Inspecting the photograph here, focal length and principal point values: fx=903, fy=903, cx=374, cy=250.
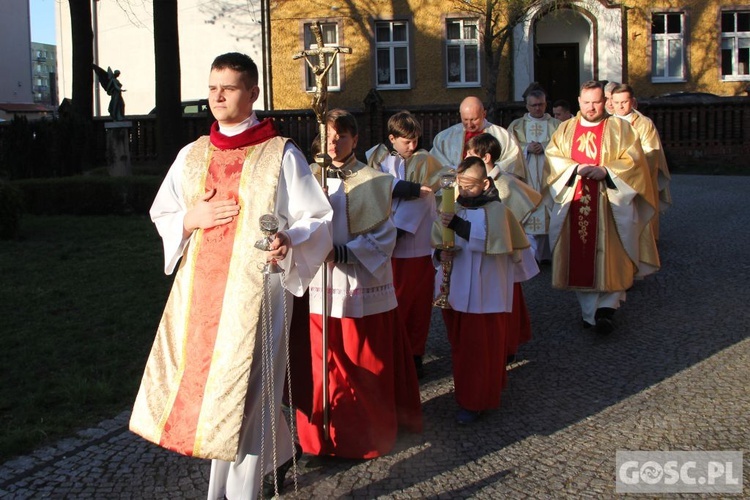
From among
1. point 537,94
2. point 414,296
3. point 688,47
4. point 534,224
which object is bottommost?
point 414,296

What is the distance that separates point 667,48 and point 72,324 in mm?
22380

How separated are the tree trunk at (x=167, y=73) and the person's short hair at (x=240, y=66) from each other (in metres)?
11.9

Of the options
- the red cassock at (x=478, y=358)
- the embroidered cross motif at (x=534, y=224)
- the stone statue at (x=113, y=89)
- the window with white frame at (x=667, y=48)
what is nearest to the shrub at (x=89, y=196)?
the stone statue at (x=113, y=89)

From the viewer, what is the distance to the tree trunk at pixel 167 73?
15.1m

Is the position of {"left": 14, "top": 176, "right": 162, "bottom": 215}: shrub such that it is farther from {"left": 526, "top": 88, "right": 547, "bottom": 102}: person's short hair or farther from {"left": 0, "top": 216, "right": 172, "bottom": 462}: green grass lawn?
{"left": 526, "top": 88, "right": 547, "bottom": 102}: person's short hair

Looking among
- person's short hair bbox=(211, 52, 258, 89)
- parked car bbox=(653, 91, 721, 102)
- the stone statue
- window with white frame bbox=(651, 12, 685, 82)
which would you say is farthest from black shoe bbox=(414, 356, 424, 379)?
window with white frame bbox=(651, 12, 685, 82)

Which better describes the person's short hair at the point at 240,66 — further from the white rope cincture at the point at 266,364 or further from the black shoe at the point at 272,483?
the black shoe at the point at 272,483

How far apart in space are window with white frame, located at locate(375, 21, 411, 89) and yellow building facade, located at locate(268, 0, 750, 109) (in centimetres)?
3

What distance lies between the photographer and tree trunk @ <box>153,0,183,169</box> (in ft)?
49.5

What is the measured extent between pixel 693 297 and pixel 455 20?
62.2 ft

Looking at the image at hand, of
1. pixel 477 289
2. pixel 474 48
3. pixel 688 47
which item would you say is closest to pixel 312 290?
pixel 477 289

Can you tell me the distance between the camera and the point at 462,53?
1032 inches

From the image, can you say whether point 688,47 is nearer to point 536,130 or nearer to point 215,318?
point 536,130

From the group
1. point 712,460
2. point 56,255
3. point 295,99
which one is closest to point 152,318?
point 56,255
